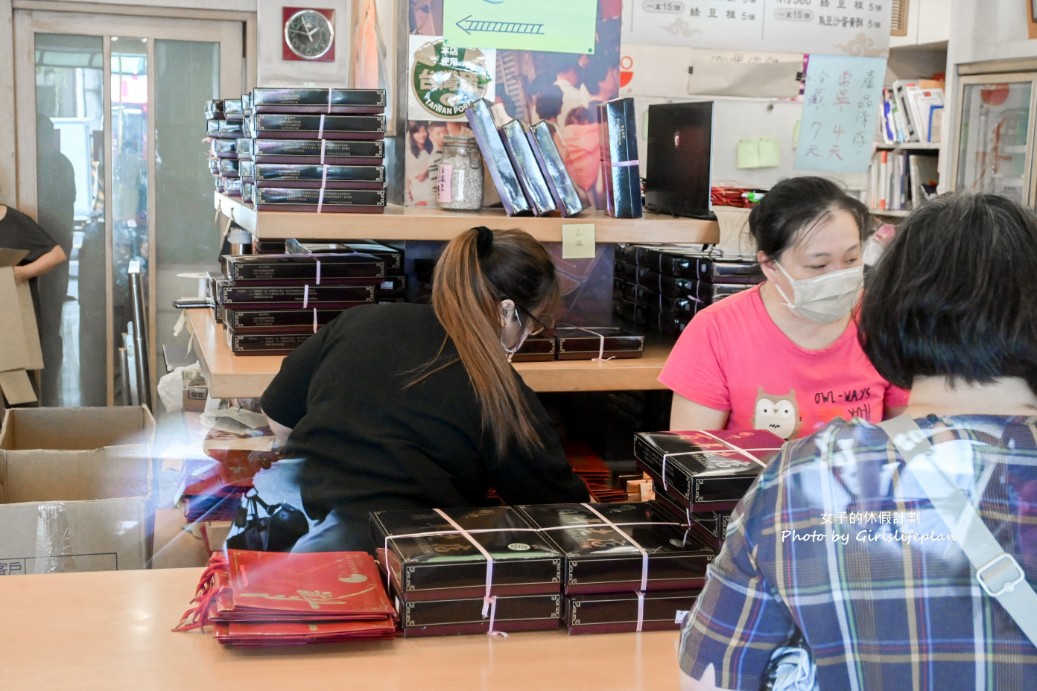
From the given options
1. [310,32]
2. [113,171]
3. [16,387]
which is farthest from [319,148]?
[113,171]

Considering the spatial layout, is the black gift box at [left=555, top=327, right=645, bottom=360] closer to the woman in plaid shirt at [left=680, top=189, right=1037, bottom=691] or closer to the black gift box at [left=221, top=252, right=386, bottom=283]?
the black gift box at [left=221, top=252, right=386, bottom=283]

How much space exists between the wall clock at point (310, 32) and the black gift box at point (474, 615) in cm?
454

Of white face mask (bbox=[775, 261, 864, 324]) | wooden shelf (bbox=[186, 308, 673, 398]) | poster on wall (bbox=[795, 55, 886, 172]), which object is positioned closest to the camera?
white face mask (bbox=[775, 261, 864, 324])

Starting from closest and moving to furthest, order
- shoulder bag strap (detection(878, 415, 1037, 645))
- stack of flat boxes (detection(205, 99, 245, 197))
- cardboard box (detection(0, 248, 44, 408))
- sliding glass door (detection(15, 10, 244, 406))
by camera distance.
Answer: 1. shoulder bag strap (detection(878, 415, 1037, 645))
2. stack of flat boxes (detection(205, 99, 245, 197))
3. cardboard box (detection(0, 248, 44, 408))
4. sliding glass door (detection(15, 10, 244, 406))

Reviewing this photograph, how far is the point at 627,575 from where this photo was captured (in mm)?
1598

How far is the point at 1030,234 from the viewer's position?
1131 mm

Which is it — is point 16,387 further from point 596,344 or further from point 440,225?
point 596,344

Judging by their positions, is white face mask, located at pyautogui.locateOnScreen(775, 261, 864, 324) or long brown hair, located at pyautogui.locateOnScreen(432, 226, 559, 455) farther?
white face mask, located at pyautogui.locateOnScreen(775, 261, 864, 324)

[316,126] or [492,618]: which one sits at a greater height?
[316,126]

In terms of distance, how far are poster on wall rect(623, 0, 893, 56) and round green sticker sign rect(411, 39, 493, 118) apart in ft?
4.72

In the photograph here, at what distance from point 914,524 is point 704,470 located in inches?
22.2

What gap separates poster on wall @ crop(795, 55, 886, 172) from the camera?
3.55 metres

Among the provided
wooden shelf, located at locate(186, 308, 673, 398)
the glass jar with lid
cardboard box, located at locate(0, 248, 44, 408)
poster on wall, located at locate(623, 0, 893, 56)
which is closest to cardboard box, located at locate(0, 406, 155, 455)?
wooden shelf, located at locate(186, 308, 673, 398)

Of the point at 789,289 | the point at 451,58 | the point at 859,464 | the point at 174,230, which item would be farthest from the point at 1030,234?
the point at 174,230
